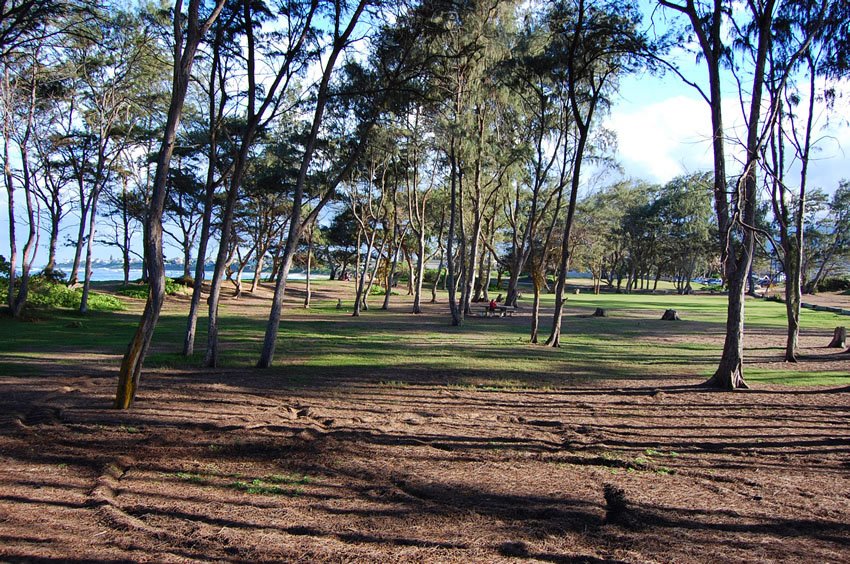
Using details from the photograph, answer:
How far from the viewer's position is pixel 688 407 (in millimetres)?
9000

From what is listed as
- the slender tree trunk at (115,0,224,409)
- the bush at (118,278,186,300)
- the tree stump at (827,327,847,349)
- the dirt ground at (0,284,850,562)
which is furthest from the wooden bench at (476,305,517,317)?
the slender tree trunk at (115,0,224,409)

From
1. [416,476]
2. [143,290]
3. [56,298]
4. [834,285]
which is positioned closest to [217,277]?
[416,476]

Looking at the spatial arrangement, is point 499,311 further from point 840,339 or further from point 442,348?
point 840,339

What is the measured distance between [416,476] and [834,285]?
7653 cm

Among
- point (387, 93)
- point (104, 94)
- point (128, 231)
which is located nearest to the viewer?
point (387, 93)

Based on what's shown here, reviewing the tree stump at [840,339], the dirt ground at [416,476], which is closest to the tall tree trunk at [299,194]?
the dirt ground at [416,476]

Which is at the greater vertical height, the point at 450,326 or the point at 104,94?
the point at 104,94

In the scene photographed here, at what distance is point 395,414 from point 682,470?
392 centimetres

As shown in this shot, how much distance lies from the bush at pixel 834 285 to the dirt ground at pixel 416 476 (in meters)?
68.5

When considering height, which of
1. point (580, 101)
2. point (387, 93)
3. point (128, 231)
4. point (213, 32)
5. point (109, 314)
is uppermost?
point (580, 101)

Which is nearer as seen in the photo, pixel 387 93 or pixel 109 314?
pixel 387 93

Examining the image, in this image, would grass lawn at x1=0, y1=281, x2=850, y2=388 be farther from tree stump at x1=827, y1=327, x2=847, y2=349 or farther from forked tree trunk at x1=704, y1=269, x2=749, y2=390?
forked tree trunk at x1=704, y1=269, x2=749, y2=390

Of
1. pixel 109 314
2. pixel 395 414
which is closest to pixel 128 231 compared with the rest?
pixel 109 314

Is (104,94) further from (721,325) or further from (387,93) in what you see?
(721,325)
